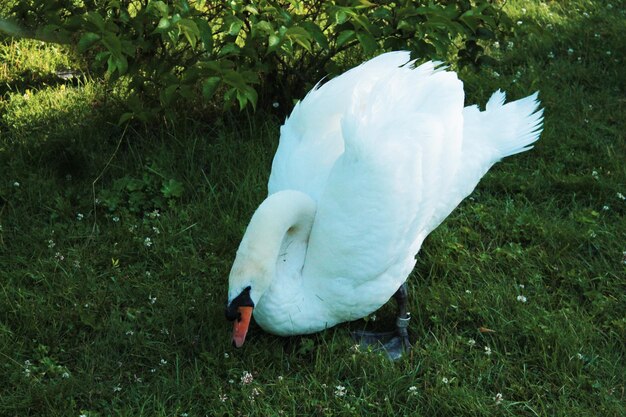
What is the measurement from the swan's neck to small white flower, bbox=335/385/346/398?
34 centimetres

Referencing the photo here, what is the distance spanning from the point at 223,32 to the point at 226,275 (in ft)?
4.80

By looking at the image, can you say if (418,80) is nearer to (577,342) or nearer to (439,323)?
(439,323)

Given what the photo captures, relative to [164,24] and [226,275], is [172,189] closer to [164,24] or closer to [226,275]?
[226,275]

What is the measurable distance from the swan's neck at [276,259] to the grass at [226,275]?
0.25 metres

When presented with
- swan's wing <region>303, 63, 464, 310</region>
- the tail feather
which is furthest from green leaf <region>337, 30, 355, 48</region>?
the tail feather

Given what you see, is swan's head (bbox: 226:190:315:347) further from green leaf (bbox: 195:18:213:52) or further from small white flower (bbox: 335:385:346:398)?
green leaf (bbox: 195:18:213:52)

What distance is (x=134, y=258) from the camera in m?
4.58

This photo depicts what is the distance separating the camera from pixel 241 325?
3699mm

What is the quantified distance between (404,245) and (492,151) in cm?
81

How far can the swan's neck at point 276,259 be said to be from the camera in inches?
141

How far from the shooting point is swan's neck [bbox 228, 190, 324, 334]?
3.59 m

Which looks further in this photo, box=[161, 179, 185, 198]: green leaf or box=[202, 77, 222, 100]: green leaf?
box=[161, 179, 185, 198]: green leaf

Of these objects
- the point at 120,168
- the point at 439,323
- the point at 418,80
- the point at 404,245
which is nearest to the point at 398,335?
the point at 439,323

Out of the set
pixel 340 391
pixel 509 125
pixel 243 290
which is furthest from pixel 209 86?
pixel 340 391
